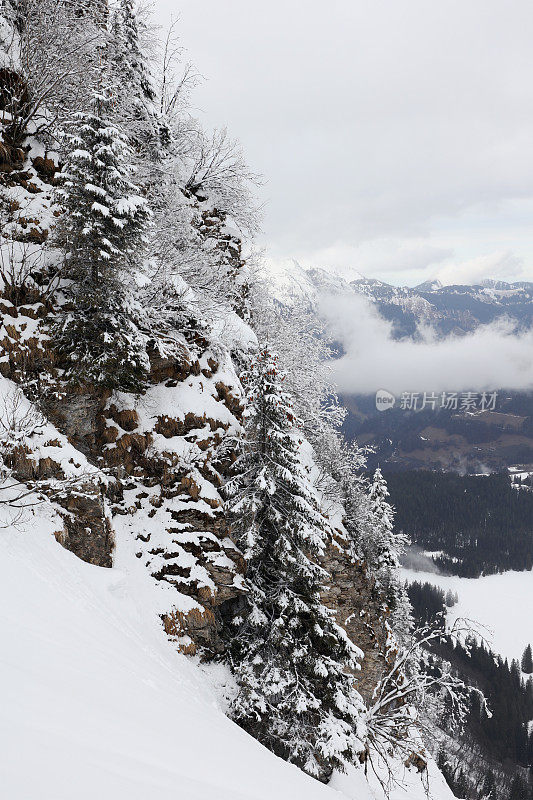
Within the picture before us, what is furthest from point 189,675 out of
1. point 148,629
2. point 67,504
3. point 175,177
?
point 175,177

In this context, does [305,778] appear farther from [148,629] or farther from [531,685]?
[531,685]

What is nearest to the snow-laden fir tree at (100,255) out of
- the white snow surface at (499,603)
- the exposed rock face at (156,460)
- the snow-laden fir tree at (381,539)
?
the exposed rock face at (156,460)

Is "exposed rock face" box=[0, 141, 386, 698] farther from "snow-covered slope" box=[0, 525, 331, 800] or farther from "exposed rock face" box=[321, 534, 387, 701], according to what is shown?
"exposed rock face" box=[321, 534, 387, 701]

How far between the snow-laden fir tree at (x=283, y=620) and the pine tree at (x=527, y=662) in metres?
131

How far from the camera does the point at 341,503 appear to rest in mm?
22047

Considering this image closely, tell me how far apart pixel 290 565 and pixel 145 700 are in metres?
6.48

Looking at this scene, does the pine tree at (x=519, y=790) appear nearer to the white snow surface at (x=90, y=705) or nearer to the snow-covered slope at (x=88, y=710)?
the white snow surface at (x=90, y=705)

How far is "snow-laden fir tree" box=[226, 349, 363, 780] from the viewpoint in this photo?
9375 mm

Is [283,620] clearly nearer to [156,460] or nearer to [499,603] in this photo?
[156,460]

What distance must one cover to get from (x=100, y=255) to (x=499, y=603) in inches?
6791

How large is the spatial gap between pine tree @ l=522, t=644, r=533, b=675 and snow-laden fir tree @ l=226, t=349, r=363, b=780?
131340mm

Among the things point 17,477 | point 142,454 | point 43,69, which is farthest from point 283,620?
point 43,69

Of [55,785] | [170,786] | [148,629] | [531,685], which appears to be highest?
[55,785]

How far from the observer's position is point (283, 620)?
33.2ft
